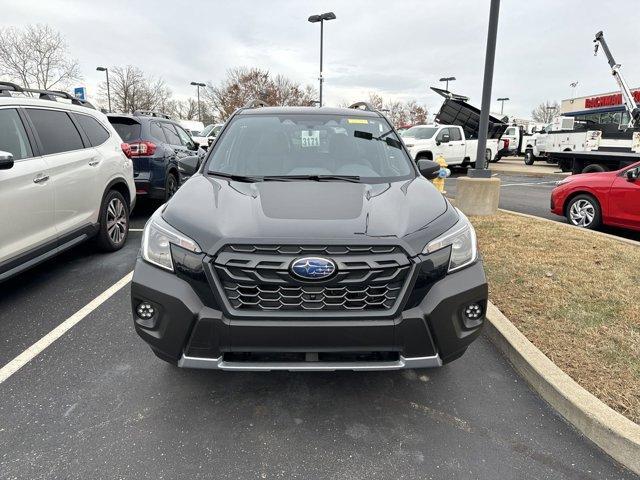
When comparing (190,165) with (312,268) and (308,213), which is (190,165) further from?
(312,268)

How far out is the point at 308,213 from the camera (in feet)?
8.26

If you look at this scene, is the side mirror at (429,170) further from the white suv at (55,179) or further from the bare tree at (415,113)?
the bare tree at (415,113)

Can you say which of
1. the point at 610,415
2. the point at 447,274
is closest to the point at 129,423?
the point at 447,274

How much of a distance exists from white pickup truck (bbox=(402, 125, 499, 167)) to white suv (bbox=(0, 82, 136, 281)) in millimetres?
12263

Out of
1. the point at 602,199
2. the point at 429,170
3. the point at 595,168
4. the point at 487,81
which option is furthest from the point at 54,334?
the point at 595,168

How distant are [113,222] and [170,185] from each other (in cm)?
255

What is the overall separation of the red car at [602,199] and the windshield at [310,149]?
490cm

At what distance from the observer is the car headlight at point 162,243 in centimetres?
239

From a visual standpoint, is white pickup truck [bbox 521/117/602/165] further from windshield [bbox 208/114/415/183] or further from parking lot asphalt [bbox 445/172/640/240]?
windshield [bbox 208/114/415/183]

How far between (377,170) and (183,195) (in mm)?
1509

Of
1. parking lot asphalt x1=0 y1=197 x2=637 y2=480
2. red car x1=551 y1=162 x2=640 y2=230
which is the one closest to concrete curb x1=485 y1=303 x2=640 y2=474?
parking lot asphalt x1=0 y1=197 x2=637 y2=480

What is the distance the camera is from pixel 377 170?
3.57 metres

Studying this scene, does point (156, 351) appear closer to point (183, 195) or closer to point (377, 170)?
point (183, 195)

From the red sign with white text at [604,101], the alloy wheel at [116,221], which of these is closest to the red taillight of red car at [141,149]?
the alloy wheel at [116,221]
